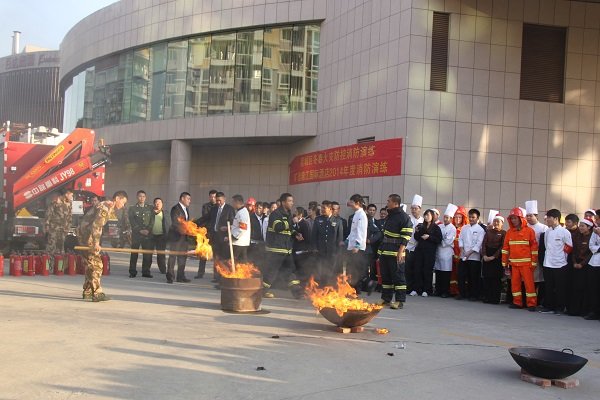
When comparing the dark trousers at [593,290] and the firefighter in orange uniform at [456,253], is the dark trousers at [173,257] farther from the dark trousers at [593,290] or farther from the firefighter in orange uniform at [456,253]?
the dark trousers at [593,290]

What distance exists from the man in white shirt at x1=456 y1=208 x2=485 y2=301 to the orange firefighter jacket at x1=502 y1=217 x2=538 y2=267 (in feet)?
2.35

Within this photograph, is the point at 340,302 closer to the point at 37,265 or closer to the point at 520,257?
the point at 520,257

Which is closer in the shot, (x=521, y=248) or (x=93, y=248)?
(x=93, y=248)

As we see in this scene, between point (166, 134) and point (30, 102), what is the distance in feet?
183

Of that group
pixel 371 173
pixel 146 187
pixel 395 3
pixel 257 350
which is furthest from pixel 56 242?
pixel 146 187

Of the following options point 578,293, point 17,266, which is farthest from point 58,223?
point 578,293

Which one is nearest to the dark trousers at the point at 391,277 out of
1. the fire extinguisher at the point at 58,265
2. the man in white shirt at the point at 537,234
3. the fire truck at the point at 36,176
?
the man in white shirt at the point at 537,234

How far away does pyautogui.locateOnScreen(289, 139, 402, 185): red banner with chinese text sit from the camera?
17.5m

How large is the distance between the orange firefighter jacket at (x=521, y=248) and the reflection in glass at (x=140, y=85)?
18889 millimetres

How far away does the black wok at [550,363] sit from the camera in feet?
19.1

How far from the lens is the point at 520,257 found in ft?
39.1

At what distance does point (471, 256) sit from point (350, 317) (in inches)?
229

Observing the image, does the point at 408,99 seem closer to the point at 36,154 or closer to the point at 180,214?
the point at 180,214

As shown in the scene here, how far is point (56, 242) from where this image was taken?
50.1ft
